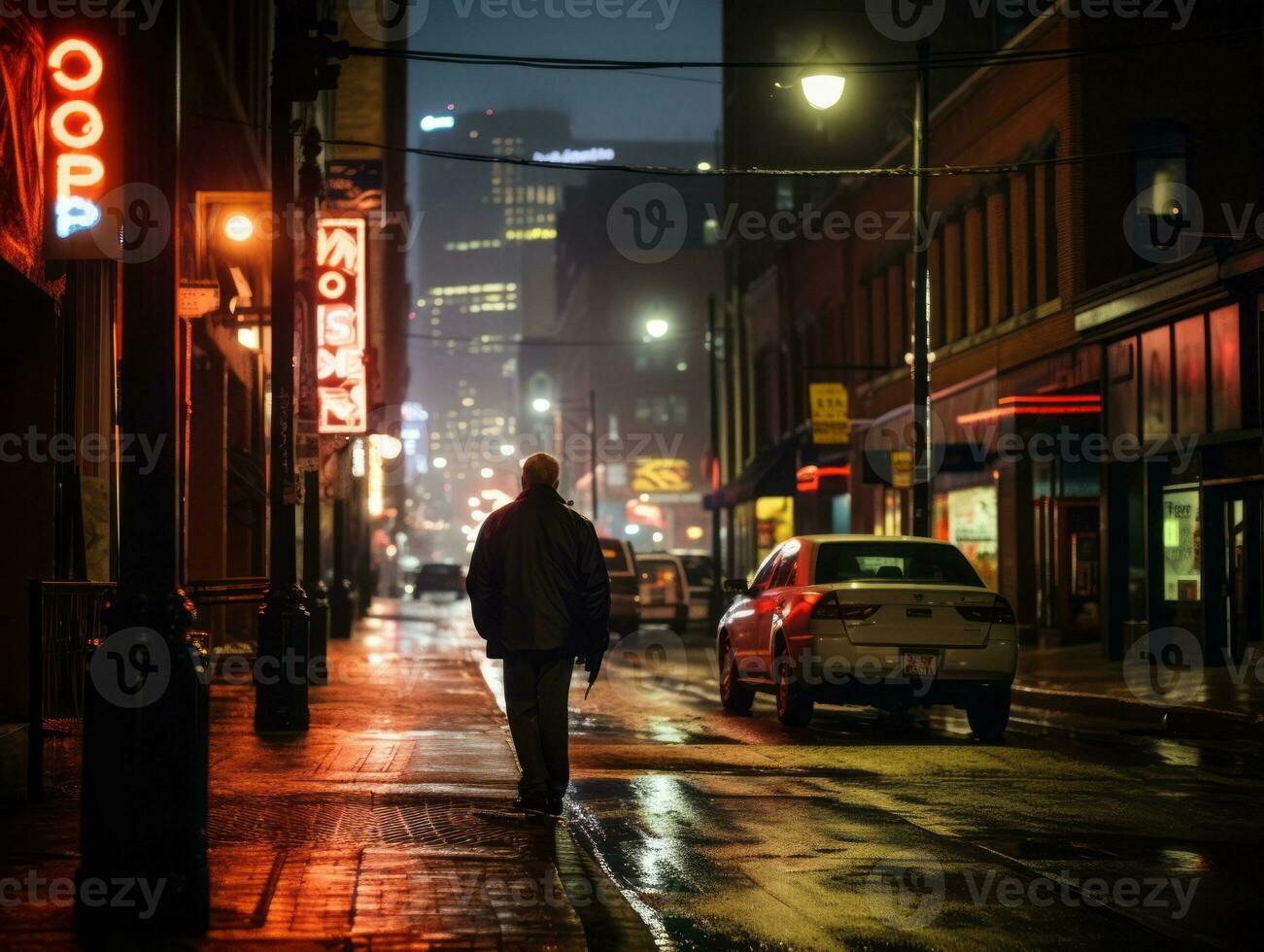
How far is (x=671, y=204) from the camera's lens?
5340 inches

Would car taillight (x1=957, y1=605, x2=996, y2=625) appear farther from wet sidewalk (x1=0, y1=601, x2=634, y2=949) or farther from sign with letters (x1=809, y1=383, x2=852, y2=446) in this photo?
sign with letters (x1=809, y1=383, x2=852, y2=446)

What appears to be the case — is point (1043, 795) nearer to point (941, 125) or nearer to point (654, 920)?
point (654, 920)

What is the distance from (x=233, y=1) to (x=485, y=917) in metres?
21.4

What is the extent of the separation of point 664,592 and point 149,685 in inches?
1287

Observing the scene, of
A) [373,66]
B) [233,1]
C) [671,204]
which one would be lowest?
[233,1]

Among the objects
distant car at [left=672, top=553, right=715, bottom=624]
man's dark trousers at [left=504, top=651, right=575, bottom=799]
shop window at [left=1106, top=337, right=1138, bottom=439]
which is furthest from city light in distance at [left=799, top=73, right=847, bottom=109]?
distant car at [left=672, top=553, right=715, bottom=624]

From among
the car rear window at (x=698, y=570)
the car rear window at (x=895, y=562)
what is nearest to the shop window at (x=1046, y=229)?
the car rear window at (x=895, y=562)

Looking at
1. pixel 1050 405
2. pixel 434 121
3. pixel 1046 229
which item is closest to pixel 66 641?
pixel 434 121

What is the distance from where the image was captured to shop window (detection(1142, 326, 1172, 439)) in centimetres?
2306

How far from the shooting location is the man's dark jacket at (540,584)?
30.2 feet

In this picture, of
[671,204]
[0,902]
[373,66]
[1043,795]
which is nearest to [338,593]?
[1043,795]

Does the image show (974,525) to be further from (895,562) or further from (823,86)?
(895,562)

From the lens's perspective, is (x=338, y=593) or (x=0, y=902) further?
(x=338, y=593)

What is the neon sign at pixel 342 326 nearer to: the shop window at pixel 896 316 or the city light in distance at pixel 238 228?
the city light in distance at pixel 238 228
